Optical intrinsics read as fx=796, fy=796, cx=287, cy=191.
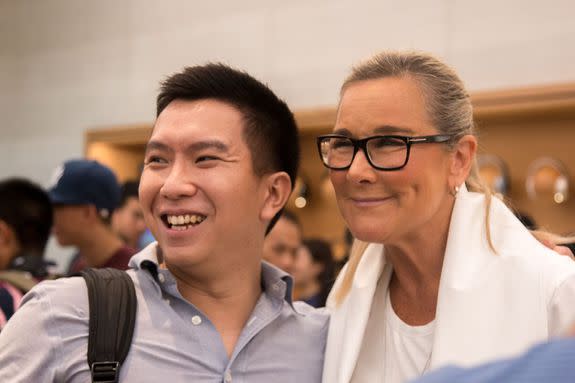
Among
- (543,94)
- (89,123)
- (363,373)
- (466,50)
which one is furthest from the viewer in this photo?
(89,123)

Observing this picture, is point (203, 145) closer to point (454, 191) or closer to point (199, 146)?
point (199, 146)

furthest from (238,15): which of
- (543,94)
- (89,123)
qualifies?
(543,94)

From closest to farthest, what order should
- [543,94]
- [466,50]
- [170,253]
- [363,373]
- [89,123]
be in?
[170,253] → [363,373] → [543,94] → [466,50] → [89,123]

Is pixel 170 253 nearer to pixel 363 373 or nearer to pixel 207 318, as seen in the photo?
pixel 207 318

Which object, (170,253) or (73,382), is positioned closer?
(73,382)

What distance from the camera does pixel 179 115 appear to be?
6.91 feet

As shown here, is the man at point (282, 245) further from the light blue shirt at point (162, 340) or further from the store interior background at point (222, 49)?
the light blue shirt at point (162, 340)

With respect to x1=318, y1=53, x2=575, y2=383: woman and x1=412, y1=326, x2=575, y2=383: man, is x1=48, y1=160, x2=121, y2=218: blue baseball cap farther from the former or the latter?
x1=412, y1=326, x2=575, y2=383: man

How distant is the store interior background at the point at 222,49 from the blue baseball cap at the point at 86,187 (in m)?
2.61

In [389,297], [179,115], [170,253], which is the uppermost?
[179,115]

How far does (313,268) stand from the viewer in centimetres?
544

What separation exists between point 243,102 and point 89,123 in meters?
6.75

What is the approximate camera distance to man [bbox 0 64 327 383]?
6.20 feet

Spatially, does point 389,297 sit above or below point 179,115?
below
